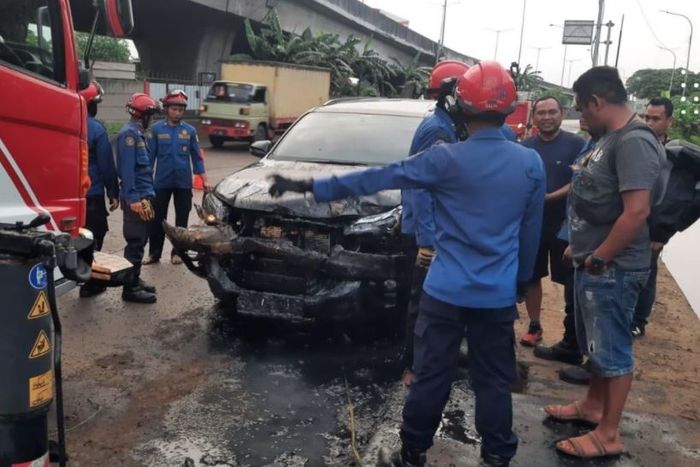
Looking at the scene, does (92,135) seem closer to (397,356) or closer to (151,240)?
(151,240)

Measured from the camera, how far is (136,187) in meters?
5.68

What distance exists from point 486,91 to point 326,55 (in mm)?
27449

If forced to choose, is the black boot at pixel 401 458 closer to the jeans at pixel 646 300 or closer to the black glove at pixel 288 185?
the black glove at pixel 288 185

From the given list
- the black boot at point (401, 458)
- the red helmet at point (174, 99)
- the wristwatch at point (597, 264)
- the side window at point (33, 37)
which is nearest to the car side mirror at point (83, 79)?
the side window at point (33, 37)

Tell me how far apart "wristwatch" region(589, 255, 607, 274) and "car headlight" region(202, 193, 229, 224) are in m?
2.68

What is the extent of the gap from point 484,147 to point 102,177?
12.7 feet

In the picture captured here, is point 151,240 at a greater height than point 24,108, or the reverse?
point 24,108

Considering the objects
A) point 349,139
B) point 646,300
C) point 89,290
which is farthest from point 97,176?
point 646,300

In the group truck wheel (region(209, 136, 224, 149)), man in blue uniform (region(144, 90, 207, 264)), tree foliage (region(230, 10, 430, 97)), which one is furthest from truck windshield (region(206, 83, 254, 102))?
man in blue uniform (region(144, 90, 207, 264))

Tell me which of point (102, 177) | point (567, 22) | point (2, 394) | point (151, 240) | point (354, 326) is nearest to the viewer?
point (2, 394)

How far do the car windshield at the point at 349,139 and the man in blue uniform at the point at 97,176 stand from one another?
1.38m

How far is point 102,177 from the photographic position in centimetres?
566

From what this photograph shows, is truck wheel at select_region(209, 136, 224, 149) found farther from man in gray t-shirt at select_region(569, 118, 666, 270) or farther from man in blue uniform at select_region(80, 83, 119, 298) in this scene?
man in gray t-shirt at select_region(569, 118, 666, 270)

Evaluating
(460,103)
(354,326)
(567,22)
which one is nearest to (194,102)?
(567,22)
